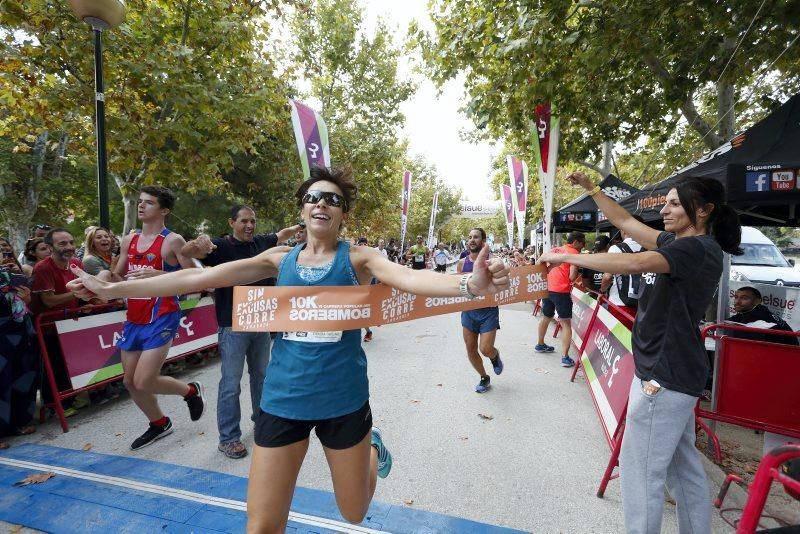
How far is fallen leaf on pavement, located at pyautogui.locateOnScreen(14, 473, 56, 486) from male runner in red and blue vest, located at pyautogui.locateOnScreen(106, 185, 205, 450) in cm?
79

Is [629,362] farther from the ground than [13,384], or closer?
farther from the ground

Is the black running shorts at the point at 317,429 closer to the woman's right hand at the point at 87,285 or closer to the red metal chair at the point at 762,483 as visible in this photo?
the woman's right hand at the point at 87,285

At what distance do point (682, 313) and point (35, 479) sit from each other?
484cm

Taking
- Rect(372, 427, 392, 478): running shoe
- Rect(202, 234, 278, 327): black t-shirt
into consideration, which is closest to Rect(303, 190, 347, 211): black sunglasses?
Rect(372, 427, 392, 478): running shoe

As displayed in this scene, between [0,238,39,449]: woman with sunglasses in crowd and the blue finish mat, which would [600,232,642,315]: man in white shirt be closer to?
the blue finish mat

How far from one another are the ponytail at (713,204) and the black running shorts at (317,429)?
215 centimetres

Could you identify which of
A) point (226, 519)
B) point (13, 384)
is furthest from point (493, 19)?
point (13, 384)

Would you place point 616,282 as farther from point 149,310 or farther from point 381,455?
point 149,310

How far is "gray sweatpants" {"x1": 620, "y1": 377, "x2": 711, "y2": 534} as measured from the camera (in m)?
2.11

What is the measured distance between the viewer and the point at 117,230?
24.0 m

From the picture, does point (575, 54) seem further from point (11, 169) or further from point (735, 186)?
point (11, 169)

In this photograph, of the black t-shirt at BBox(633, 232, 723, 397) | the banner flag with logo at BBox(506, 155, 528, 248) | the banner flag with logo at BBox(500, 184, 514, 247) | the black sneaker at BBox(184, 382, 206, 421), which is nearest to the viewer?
the black t-shirt at BBox(633, 232, 723, 397)

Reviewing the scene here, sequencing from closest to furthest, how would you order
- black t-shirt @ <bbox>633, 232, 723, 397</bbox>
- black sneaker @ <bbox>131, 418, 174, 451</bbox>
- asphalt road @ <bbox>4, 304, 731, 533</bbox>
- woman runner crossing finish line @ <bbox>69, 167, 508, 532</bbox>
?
woman runner crossing finish line @ <bbox>69, 167, 508, 532</bbox>, black t-shirt @ <bbox>633, 232, 723, 397</bbox>, asphalt road @ <bbox>4, 304, 731, 533</bbox>, black sneaker @ <bbox>131, 418, 174, 451</bbox>

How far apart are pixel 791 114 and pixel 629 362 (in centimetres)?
279
